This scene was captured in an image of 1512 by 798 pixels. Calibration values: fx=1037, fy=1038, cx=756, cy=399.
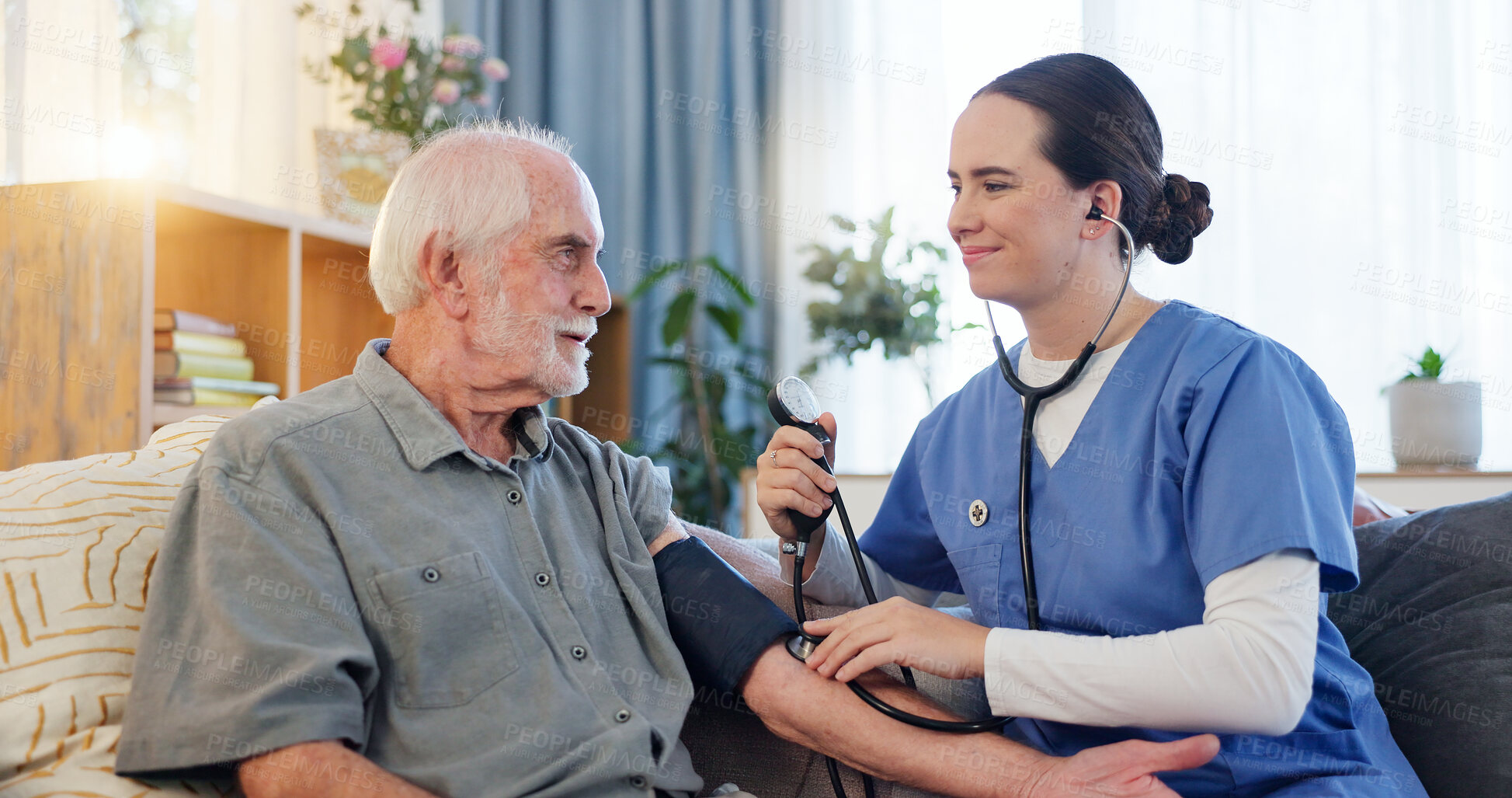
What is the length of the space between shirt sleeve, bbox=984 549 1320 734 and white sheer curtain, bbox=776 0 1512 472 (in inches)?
75.4

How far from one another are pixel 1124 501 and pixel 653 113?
119 inches

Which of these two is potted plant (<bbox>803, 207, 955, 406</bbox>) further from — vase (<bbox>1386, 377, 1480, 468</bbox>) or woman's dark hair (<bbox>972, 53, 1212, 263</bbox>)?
woman's dark hair (<bbox>972, 53, 1212, 263</bbox>)

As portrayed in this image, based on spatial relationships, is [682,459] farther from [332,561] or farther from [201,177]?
[332,561]

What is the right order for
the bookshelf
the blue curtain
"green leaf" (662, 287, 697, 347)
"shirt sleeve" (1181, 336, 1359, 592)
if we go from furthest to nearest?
the blue curtain, "green leaf" (662, 287, 697, 347), the bookshelf, "shirt sleeve" (1181, 336, 1359, 592)

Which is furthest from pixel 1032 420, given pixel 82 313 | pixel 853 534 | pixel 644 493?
pixel 82 313

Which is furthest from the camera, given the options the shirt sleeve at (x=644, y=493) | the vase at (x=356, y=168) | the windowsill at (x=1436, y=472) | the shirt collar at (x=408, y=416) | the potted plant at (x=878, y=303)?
the potted plant at (x=878, y=303)

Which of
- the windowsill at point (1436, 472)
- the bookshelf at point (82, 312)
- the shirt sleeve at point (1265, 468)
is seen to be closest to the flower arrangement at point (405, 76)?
the bookshelf at point (82, 312)

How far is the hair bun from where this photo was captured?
132 cm

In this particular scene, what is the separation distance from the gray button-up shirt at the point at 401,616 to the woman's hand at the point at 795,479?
0.60 feet

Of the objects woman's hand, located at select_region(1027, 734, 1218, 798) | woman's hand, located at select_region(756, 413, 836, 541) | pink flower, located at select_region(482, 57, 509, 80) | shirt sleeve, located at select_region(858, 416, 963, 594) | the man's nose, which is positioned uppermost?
pink flower, located at select_region(482, 57, 509, 80)

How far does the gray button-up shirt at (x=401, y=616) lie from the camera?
913mm

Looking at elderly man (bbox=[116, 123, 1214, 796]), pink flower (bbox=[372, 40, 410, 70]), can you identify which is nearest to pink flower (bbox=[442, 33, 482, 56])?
pink flower (bbox=[372, 40, 410, 70])

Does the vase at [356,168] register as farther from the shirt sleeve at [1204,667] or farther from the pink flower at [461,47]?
the shirt sleeve at [1204,667]

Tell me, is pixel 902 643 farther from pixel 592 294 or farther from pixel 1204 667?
pixel 592 294
